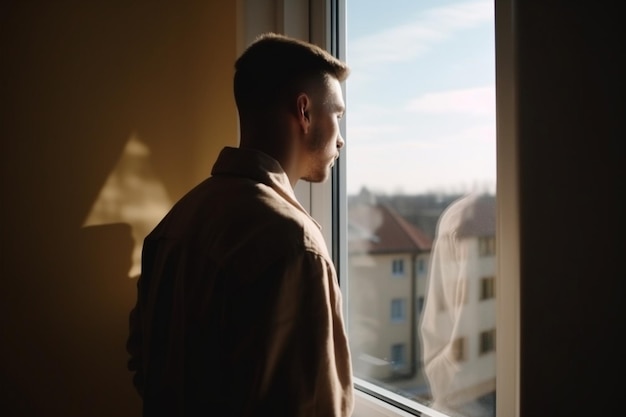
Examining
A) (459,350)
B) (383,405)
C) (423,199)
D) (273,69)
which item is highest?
(273,69)

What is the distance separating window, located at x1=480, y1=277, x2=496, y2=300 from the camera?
1177mm

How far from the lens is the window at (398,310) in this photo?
58.2 inches

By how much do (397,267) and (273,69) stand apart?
69 cm

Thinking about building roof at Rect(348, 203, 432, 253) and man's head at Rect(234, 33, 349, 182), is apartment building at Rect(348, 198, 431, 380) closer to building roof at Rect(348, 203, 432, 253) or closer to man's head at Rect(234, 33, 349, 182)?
building roof at Rect(348, 203, 432, 253)

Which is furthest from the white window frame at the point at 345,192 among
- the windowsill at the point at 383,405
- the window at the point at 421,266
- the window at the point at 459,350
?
the window at the point at 421,266

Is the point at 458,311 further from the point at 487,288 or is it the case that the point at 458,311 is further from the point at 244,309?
the point at 244,309

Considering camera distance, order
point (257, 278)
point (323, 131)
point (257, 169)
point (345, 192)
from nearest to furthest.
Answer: point (257, 278) < point (257, 169) < point (323, 131) < point (345, 192)

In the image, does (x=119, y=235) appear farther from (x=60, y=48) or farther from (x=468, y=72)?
(x=468, y=72)

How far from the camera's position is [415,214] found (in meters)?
1.40

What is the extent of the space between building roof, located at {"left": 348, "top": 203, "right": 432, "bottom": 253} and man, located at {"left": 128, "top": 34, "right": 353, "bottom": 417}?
39 centimetres

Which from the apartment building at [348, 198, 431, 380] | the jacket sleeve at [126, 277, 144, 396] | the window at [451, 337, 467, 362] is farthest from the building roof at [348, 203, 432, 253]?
the jacket sleeve at [126, 277, 144, 396]

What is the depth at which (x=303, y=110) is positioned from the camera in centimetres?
106

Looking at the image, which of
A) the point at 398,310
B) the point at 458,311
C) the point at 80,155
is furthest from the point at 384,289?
the point at 80,155

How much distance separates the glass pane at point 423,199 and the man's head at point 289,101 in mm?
313
